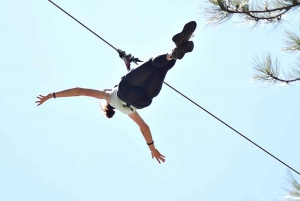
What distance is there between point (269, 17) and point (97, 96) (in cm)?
163

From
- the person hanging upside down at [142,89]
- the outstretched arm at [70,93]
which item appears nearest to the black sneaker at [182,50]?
the person hanging upside down at [142,89]

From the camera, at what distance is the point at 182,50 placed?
4.57m

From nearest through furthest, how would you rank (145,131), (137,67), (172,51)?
(172,51), (137,67), (145,131)

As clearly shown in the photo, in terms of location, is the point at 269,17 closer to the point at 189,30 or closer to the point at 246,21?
the point at 246,21

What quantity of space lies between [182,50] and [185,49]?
0.04 metres

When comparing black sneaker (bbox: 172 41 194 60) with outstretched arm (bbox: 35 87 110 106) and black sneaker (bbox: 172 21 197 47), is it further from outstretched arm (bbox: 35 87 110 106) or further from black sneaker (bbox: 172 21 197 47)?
outstretched arm (bbox: 35 87 110 106)

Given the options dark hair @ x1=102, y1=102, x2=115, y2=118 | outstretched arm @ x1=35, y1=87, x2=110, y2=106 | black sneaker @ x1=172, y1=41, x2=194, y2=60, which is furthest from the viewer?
dark hair @ x1=102, y1=102, x2=115, y2=118

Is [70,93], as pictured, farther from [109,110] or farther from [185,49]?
[185,49]

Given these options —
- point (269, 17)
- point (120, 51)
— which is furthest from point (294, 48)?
point (120, 51)

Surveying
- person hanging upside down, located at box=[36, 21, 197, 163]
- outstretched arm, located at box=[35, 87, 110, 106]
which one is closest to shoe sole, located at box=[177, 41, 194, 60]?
person hanging upside down, located at box=[36, 21, 197, 163]

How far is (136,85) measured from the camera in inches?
195

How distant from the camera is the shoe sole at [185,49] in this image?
178 inches

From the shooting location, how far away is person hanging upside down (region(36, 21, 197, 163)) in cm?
462

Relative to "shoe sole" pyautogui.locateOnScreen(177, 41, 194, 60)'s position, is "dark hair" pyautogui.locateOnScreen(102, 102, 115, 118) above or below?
above
